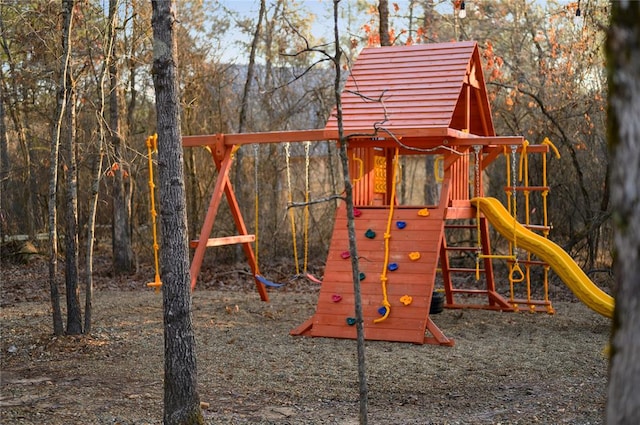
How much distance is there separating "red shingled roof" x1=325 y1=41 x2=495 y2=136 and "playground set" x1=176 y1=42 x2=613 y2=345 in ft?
0.04

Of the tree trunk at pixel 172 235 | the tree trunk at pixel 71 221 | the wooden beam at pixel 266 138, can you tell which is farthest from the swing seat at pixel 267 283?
the tree trunk at pixel 172 235

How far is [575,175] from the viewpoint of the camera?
506 inches

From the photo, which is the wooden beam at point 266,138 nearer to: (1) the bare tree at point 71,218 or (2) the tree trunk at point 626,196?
(1) the bare tree at point 71,218

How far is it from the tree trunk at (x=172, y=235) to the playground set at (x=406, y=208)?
10.1 ft

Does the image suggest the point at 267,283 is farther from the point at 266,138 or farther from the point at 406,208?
the point at 406,208

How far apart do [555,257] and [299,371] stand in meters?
3.37

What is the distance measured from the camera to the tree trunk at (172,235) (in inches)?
180

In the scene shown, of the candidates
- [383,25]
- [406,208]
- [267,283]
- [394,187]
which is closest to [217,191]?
[267,283]

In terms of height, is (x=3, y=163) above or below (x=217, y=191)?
above

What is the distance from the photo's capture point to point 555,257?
333 inches

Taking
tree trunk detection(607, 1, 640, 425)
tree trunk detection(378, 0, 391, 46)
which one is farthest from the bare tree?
tree trunk detection(607, 1, 640, 425)

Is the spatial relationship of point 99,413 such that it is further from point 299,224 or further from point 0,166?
point 0,166

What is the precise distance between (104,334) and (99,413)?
306cm

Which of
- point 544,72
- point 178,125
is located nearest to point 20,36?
point 178,125
